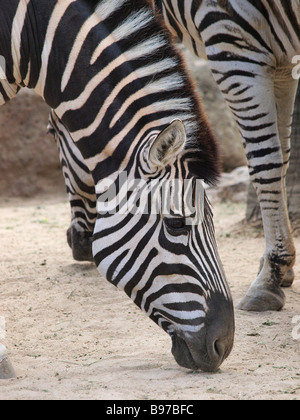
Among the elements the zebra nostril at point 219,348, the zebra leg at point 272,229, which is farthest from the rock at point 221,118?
the zebra nostril at point 219,348

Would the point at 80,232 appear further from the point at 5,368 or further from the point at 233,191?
the point at 233,191

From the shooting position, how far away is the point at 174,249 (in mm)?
3348

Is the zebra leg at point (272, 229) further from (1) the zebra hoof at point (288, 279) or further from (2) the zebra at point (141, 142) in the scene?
(2) the zebra at point (141, 142)

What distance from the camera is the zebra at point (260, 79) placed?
4914 millimetres

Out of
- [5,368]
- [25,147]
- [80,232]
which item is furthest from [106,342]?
[25,147]

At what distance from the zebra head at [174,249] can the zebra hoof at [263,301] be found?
1.72m

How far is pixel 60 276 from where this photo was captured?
20.6 ft

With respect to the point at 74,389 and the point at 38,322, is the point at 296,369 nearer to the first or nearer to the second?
the point at 74,389

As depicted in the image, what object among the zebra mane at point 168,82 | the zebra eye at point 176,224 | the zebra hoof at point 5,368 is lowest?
the zebra hoof at point 5,368

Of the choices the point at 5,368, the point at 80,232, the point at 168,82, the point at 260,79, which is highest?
the point at 260,79

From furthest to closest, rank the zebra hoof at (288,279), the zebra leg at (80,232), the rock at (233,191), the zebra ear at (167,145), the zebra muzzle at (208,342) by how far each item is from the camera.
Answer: the rock at (233,191)
the zebra leg at (80,232)
the zebra hoof at (288,279)
the zebra muzzle at (208,342)
the zebra ear at (167,145)

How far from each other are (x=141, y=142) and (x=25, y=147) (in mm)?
8333

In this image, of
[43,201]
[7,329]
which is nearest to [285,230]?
[7,329]

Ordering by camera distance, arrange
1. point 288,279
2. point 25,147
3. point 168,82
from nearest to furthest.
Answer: point 168,82, point 288,279, point 25,147
